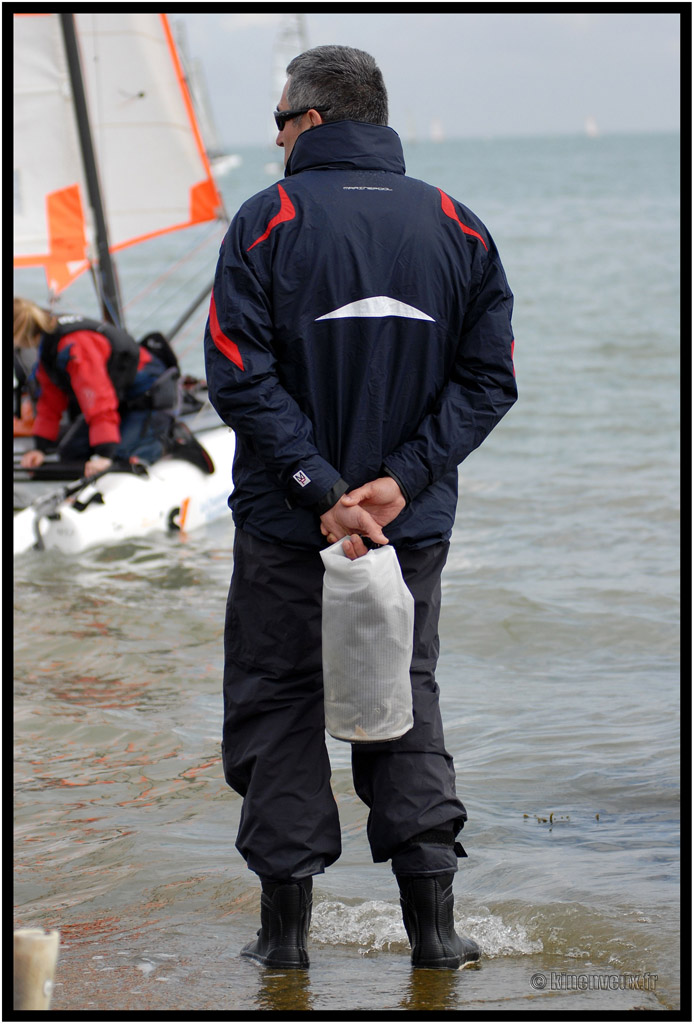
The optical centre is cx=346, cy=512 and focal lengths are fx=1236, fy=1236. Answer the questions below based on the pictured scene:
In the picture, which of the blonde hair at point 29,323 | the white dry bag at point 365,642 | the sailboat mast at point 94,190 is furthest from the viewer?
the sailboat mast at point 94,190

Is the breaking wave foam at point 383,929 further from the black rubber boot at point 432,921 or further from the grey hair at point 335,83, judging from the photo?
the grey hair at point 335,83

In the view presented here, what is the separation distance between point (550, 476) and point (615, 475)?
0.47 meters

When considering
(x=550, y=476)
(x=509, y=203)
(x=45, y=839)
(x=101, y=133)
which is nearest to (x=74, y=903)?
(x=45, y=839)

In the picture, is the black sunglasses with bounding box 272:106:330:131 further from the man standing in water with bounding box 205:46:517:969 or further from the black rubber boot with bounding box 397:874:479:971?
the black rubber boot with bounding box 397:874:479:971

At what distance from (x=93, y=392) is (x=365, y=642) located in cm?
457

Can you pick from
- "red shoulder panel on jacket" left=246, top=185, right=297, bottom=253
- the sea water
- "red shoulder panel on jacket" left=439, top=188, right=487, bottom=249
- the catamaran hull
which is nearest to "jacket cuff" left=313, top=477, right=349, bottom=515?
"red shoulder panel on jacket" left=246, top=185, right=297, bottom=253

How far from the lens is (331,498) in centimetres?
238

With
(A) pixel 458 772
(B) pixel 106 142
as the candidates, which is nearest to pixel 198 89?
(B) pixel 106 142

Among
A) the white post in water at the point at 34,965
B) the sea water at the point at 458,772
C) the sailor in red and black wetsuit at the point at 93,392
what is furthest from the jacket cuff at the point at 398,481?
the sailor in red and black wetsuit at the point at 93,392

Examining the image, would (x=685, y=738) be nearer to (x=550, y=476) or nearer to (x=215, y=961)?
(x=215, y=961)

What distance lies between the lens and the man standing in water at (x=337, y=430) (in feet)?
7.85

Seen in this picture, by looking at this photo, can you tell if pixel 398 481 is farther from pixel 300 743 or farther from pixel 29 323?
pixel 29 323

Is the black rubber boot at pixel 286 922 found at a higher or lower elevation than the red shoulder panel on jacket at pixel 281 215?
lower

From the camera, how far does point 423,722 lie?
8.29ft
